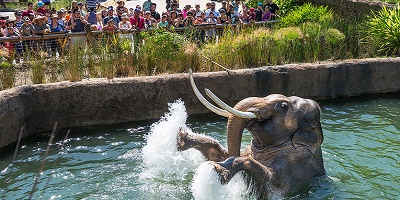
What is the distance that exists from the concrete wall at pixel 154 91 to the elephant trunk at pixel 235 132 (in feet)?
12.2

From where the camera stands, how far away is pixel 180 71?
1002 centimetres

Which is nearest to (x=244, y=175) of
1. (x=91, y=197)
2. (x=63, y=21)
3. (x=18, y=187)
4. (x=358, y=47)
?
(x=91, y=197)

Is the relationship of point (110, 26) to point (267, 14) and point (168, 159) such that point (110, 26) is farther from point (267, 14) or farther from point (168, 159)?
point (168, 159)

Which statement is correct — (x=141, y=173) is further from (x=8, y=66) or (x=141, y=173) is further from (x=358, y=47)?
(x=358, y=47)

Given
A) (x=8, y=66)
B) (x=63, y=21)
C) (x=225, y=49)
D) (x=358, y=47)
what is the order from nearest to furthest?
1. (x=8, y=66)
2. (x=225, y=49)
3. (x=358, y=47)
4. (x=63, y=21)

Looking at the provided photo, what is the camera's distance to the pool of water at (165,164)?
623 cm

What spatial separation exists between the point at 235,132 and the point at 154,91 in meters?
3.81

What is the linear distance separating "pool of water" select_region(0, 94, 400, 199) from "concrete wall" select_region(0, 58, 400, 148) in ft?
0.88

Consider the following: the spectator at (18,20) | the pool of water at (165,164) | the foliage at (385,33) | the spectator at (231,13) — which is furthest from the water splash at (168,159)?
the spectator at (231,13)

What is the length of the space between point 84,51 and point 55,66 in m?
0.60

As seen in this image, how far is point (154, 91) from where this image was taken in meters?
9.24

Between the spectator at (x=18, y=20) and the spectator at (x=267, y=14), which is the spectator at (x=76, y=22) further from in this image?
the spectator at (x=267, y=14)

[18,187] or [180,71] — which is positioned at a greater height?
[180,71]

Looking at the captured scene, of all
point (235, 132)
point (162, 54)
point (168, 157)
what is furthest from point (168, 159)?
point (162, 54)
